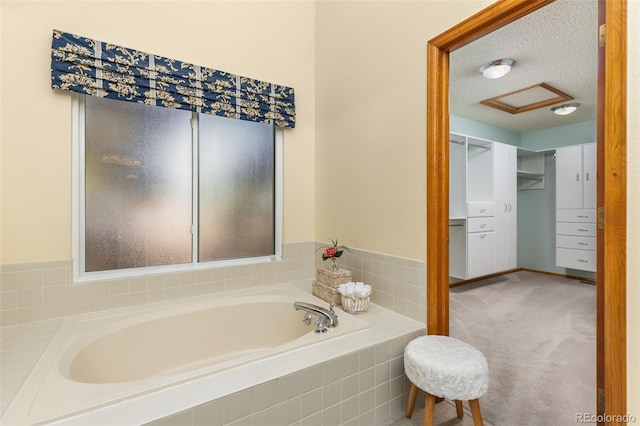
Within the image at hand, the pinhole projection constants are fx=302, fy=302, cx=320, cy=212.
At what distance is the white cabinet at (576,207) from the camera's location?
3.87 meters

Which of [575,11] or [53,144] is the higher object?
[575,11]

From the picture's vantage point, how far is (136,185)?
2.06 m

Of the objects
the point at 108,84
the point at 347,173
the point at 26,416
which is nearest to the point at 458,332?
the point at 347,173

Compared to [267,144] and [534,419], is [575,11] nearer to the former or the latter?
[267,144]

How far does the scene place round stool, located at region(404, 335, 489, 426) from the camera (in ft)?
4.10

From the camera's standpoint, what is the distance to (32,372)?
1.25 metres

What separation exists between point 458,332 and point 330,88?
7.72ft

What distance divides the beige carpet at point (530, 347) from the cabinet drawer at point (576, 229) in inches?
27.4

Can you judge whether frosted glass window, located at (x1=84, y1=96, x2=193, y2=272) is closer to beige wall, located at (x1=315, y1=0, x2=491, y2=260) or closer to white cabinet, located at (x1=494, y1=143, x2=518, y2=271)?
beige wall, located at (x1=315, y1=0, x2=491, y2=260)

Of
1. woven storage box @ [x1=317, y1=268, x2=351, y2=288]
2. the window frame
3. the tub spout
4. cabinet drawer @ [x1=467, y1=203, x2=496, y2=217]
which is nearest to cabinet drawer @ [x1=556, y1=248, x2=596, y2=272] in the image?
cabinet drawer @ [x1=467, y1=203, x2=496, y2=217]

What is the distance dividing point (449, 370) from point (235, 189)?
6.22 feet

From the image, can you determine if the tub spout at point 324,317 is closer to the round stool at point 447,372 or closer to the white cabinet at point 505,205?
the round stool at point 447,372

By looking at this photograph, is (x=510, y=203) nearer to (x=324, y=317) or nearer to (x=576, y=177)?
(x=576, y=177)

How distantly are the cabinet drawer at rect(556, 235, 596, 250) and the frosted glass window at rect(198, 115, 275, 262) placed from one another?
4.04 metres
